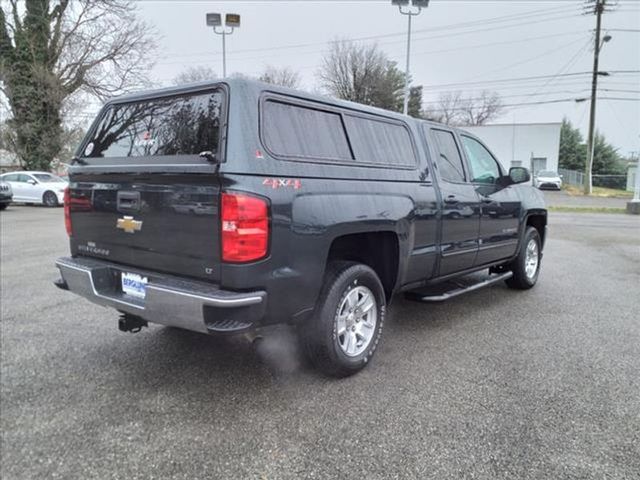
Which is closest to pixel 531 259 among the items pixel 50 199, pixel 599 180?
A: pixel 50 199

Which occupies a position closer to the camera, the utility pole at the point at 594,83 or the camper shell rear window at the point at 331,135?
the camper shell rear window at the point at 331,135

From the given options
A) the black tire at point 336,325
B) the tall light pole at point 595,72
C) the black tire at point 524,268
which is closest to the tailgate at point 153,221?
the black tire at point 336,325

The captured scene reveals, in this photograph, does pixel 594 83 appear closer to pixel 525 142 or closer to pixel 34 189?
pixel 525 142

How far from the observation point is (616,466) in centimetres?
235

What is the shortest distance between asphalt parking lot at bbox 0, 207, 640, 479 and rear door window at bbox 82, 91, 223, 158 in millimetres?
1605

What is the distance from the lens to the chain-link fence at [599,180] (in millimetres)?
37906

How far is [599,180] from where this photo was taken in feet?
131

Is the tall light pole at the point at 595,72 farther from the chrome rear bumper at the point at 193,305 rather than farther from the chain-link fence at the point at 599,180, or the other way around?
the chrome rear bumper at the point at 193,305

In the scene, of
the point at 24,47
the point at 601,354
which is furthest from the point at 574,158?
the point at 601,354

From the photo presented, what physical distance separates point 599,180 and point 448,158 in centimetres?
4229

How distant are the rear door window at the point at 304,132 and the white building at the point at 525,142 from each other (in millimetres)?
37990

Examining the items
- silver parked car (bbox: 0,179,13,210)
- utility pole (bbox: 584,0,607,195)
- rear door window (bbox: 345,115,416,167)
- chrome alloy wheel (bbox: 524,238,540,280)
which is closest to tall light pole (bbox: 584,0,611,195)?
utility pole (bbox: 584,0,607,195)

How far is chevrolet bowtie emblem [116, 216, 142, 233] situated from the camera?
2.98 metres

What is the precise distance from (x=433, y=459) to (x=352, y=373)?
3.28ft
